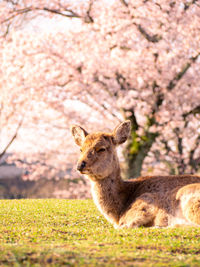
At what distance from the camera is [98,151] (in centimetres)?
859

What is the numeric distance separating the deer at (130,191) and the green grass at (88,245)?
53 centimetres

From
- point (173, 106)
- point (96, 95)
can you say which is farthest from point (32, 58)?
point (173, 106)

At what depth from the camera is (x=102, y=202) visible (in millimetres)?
8906

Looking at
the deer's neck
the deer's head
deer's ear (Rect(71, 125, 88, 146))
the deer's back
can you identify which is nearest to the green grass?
the deer's neck

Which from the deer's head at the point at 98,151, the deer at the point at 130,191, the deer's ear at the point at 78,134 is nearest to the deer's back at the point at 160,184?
the deer at the point at 130,191

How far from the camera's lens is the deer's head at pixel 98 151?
8.31 metres

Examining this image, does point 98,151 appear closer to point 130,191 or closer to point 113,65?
point 130,191

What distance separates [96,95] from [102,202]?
1500cm

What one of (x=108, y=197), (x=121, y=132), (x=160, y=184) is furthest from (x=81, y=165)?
(x=160, y=184)

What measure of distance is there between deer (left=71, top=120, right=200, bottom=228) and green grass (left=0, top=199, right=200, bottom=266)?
1.73ft

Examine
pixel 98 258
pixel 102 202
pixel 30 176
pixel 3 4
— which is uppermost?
pixel 98 258

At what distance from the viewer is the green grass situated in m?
5.25

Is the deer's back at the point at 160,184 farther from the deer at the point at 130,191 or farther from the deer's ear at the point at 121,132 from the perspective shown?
the deer's ear at the point at 121,132

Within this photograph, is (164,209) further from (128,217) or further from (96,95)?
(96,95)
